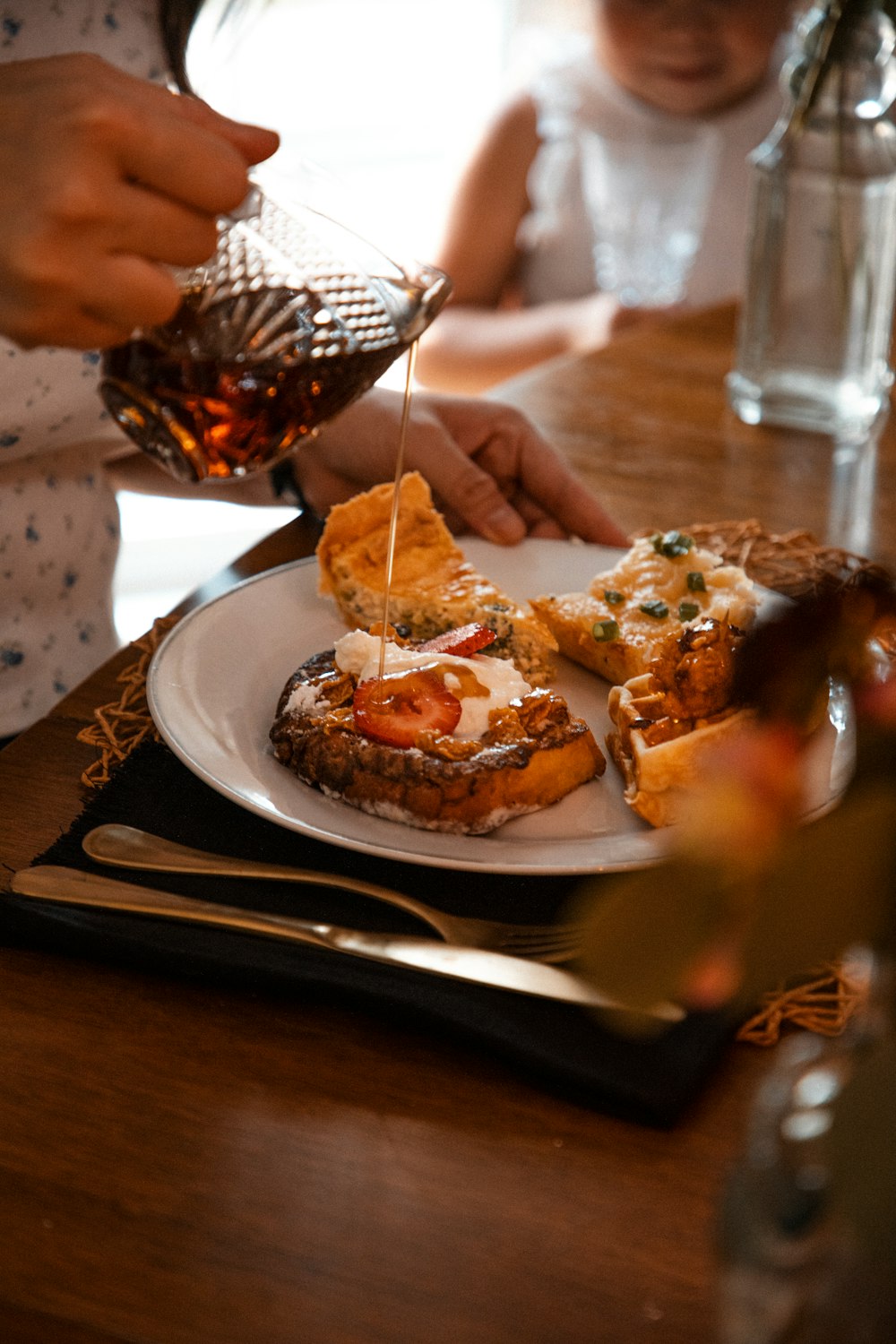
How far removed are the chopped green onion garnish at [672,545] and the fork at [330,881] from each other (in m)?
0.63

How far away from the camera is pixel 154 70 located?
1.80 meters

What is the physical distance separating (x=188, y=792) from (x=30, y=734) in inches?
8.6

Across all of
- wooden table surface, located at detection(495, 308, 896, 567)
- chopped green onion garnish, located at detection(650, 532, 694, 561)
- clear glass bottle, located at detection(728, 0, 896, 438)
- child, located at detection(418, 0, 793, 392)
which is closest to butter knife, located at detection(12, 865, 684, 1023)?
chopped green onion garnish, located at detection(650, 532, 694, 561)

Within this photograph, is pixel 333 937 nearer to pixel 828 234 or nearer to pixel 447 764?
pixel 447 764

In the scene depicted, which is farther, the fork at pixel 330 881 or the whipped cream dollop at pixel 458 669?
the whipped cream dollop at pixel 458 669

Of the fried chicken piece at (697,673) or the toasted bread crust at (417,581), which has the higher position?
the fried chicken piece at (697,673)

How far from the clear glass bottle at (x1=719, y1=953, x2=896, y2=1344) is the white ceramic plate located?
1.67 ft

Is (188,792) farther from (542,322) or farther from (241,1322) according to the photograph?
(542,322)

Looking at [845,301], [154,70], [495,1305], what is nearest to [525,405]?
[845,301]

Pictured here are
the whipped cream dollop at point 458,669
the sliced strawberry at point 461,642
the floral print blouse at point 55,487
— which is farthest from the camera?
the floral print blouse at point 55,487

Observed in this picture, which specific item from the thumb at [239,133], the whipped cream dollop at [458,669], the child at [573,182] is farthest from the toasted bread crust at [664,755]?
the child at [573,182]

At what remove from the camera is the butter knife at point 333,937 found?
93 centimetres

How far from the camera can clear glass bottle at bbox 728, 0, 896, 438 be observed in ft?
6.65

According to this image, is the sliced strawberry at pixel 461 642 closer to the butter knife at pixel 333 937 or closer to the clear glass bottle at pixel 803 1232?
the butter knife at pixel 333 937
